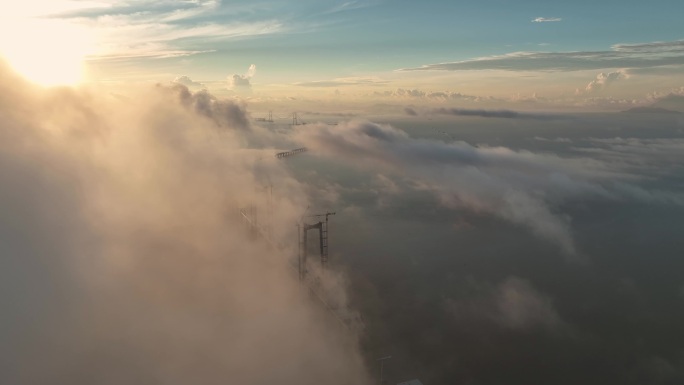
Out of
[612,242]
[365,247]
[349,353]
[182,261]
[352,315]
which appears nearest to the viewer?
[349,353]

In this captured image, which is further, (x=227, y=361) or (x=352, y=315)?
(x=352, y=315)

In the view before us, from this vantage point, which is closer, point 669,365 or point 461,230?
point 669,365

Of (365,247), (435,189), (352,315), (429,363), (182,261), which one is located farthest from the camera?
(435,189)

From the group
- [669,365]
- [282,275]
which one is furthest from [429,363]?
[282,275]

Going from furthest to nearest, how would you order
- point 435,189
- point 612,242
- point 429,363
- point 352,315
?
point 435,189 < point 612,242 < point 352,315 < point 429,363

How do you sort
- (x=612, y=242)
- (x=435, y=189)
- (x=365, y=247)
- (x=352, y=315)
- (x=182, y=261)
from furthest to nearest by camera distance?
(x=435, y=189) → (x=612, y=242) → (x=365, y=247) → (x=182, y=261) → (x=352, y=315)

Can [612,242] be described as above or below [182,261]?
below

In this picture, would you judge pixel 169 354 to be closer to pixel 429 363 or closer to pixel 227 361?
pixel 227 361

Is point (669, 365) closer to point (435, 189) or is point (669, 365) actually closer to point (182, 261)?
point (182, 261)

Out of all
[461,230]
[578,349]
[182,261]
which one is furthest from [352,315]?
[461,230]
